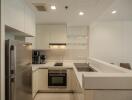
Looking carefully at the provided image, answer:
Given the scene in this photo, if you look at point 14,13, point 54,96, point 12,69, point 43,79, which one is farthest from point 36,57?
point 12,69

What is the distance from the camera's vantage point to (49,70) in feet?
14.4

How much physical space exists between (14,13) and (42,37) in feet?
8.92

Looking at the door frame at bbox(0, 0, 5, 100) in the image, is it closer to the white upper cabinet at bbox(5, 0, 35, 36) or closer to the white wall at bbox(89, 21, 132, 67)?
the white upper cabinet at bbox(5, 0, 35, 36)

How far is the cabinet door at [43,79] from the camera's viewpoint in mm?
4402

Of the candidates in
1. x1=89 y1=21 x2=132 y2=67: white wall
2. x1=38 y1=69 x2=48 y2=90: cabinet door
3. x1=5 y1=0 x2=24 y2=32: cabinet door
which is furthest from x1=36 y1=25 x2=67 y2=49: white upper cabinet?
x1=5 y1=0 x2=24 y2=32: cabinet door

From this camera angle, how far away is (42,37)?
4949 millimetres

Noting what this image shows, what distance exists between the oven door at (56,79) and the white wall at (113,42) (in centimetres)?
179

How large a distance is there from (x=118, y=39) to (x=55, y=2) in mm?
3740

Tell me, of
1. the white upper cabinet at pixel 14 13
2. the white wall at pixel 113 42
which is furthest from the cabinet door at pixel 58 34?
the white upper cabinet at pixel 14 13

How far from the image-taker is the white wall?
5.62 metres

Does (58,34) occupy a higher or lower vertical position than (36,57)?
higher

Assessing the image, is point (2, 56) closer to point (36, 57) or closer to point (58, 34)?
point (36, 57)

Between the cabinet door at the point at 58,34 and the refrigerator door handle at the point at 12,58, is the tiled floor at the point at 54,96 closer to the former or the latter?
the cabinet door at the point at 58,34

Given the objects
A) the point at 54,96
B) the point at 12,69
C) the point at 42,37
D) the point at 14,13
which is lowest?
the point at 54,96
